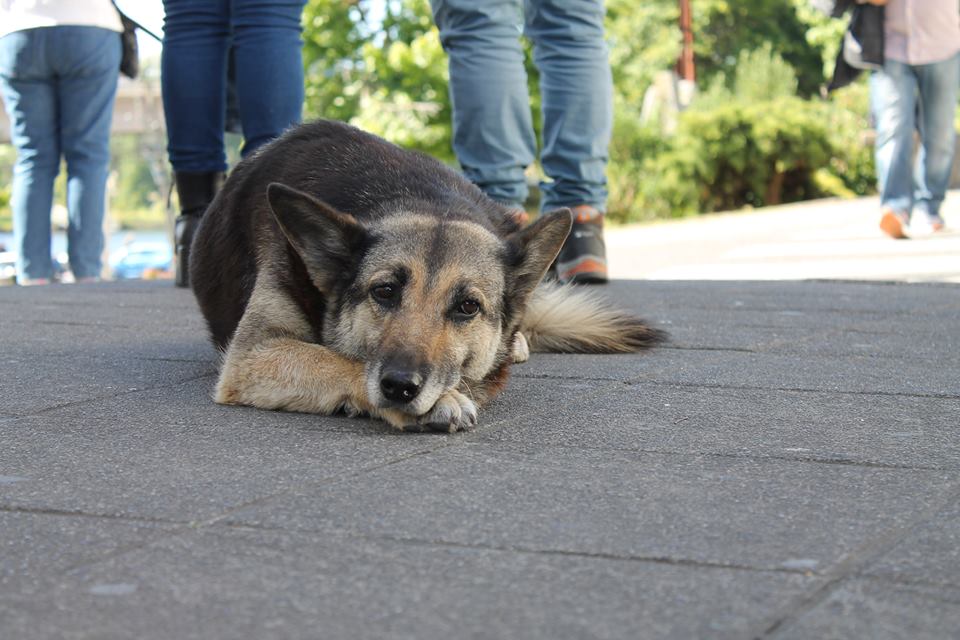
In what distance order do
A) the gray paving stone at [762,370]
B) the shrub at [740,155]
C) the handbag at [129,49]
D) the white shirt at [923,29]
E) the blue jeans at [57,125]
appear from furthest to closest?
the shrub at [740,155] < the white shirt at [923,29] < the handbag at [129,49] < the blue jeans at [57,125] < the gray paving stone at [762,370]

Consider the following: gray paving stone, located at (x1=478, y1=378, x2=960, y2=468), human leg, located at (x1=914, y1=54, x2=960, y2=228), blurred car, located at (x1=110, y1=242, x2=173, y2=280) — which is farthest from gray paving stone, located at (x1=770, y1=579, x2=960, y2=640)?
blurred car, located at (x1=110, y1=242, x2=173, y2=280)

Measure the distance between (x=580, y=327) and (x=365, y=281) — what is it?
4.10ft

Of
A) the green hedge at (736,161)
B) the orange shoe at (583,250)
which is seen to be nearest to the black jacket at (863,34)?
the orange shoe at (583,250)

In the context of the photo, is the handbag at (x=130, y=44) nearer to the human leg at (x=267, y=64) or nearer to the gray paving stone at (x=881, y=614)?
the human leg at (x=267, y=64)

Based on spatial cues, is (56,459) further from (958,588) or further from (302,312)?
(958,588)

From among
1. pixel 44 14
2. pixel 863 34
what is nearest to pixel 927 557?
pixel 44 14

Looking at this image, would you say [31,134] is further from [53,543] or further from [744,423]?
[53,543]

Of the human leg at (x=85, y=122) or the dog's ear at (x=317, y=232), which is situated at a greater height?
the dog's ear at (x=317, y=232)

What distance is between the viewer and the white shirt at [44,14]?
25.2 feet

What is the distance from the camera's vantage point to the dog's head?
317 centimetres

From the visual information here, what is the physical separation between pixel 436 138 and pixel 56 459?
2665 centimetres

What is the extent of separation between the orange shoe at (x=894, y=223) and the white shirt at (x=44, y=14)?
6117 millimetres

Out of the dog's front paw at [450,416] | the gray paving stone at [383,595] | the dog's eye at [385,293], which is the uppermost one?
the gray paving stone at [383,595]

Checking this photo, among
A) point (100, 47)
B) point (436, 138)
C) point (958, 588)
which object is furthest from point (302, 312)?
point (436, 138)
